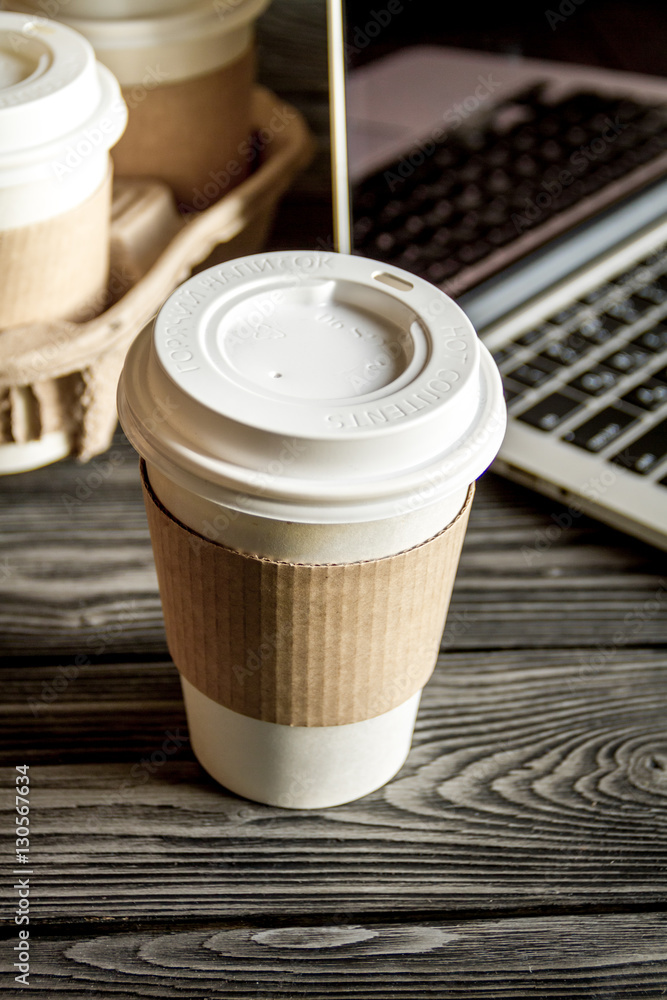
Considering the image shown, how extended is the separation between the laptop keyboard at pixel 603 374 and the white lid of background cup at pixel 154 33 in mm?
270

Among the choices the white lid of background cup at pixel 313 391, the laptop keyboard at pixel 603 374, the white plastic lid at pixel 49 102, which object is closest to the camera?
the white lid of background cup at pixel 313 391

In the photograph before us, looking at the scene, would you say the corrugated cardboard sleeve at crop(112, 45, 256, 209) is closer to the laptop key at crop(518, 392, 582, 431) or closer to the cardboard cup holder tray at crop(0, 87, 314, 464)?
the cardboard cup holder tray at crop(0, 87, 314, 464)

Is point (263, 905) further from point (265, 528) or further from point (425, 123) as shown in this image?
point (425, 123)

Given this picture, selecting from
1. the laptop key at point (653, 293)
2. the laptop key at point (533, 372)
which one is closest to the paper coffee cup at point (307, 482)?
the laptop key at point (533, 372)

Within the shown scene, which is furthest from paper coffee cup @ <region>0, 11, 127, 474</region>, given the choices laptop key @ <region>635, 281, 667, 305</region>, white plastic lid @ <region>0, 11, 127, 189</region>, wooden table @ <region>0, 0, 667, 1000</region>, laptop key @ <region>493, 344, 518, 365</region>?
laptop key @ <region>635, 281, 667, 305</region>

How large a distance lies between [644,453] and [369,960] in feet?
1.05

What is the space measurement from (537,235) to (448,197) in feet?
0.23

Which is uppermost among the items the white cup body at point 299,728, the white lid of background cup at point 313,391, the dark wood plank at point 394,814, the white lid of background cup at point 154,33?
the white lid of background cup at point 154,33

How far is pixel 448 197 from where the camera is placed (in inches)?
25.5

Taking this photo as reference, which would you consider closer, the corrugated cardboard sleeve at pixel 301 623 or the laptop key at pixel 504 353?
the corrugated cardboard sleeve at pixel 301 623

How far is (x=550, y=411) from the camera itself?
550 millimetres

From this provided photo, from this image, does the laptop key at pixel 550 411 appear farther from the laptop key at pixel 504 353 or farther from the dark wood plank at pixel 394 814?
the dark wood plank at pixel 394 814

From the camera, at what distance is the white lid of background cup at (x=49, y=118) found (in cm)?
43

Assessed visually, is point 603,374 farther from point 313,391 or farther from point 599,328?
point 313,391
